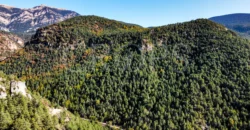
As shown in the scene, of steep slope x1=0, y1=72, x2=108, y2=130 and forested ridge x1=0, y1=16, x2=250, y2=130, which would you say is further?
forested ridge x1=0, y1=16, x2=250, y2=130

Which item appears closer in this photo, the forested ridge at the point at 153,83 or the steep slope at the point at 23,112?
the steep slope at the point at 23,112

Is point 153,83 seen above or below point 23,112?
below

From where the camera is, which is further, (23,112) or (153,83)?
(153,83)
